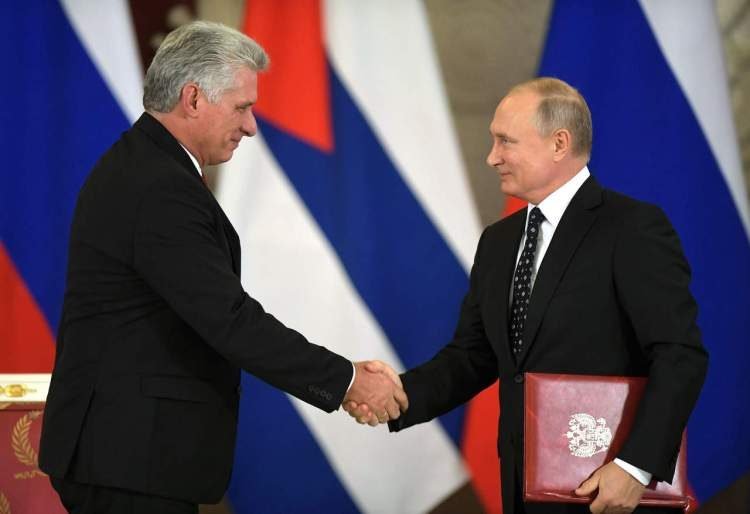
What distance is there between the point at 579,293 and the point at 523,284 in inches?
6.1

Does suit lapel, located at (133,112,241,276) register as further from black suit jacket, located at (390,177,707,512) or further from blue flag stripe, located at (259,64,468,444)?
blue flag stripe, located at (259,64,468,444)

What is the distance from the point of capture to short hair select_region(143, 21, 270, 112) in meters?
2.08

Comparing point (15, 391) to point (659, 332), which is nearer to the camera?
point (659, 332)

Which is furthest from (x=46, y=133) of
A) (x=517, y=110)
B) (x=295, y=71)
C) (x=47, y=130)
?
(x=517, y=110)

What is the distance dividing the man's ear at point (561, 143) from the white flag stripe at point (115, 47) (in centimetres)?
183

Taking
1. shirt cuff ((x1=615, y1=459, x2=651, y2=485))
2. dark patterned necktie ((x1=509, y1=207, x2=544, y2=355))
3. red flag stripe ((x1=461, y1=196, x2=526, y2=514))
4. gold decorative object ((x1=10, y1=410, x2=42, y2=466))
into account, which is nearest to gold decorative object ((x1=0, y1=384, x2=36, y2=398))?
gold decorative object ((x1=10, y1=410, x2=42, y2=466))

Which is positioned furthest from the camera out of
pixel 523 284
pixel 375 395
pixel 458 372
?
pixel 458 372

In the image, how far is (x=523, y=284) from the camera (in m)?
2.14

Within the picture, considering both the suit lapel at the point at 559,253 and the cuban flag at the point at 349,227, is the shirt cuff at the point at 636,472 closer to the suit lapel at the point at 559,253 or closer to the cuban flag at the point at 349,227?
the suit lapel at the point at 559,253

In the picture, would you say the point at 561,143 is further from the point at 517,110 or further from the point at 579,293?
the point at 579,293

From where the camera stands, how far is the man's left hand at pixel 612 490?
1835 millimetres

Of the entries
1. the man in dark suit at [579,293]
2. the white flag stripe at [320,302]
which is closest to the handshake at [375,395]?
the man in dark suit at [579,293]

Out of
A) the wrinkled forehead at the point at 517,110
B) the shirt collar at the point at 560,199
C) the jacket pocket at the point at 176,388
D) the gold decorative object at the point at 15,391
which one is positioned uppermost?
the wrinkled forehead at the point at 517,110

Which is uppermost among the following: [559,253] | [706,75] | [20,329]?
[706,75]
